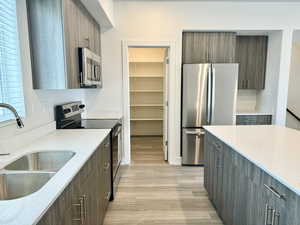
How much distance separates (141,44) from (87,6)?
1.21 meters

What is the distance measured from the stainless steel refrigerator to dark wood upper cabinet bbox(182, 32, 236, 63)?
350mm

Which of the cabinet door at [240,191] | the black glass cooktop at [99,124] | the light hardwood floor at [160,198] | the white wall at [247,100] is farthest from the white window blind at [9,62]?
the white wall at [247,100]

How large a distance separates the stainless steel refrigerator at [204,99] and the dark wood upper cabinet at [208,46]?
13.8 inches

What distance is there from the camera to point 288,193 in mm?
1058

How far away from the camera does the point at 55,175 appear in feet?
3.65

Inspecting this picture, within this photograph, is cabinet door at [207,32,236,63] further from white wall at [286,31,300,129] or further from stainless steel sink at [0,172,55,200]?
stainless steel sink at [0,172,55,200]

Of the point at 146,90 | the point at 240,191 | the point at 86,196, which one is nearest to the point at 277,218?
the point at 240,191

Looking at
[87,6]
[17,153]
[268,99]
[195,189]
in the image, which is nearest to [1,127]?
[17,153]

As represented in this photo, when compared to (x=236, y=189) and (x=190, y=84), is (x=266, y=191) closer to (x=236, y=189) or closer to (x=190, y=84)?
(x=236, y=189)

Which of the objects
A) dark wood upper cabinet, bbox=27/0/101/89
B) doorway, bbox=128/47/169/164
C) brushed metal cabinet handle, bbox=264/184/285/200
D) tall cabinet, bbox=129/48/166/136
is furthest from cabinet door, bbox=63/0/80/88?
tall cabinet, bbox=129/48/166/136

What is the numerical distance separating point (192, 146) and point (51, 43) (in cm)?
271

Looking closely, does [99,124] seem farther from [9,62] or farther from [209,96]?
[209,96]

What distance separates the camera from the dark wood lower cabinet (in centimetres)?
98

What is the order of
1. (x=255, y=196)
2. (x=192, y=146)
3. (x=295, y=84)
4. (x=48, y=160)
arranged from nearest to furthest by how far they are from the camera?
(x=255, y=196) → (x=48, y=160) → (x=192, y=146) → (x=295, y=84)
